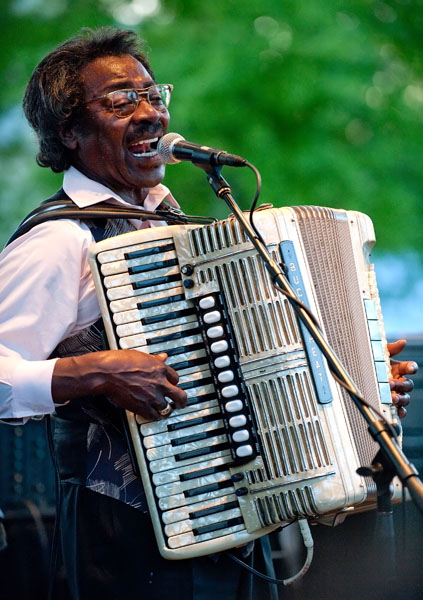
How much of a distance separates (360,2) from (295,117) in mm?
980

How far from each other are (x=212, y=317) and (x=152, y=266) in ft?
0.64

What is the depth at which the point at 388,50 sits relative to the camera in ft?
21.2

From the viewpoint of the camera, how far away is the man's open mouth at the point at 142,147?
8.26 ft

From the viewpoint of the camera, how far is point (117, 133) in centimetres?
250

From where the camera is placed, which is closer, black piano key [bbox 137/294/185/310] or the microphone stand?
Result: the microphone stand

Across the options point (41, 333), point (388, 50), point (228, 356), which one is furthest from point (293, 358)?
point (388, 50)

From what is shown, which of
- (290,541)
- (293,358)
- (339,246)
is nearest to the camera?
(293,358)

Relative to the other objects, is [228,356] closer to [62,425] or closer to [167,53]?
[62,425]

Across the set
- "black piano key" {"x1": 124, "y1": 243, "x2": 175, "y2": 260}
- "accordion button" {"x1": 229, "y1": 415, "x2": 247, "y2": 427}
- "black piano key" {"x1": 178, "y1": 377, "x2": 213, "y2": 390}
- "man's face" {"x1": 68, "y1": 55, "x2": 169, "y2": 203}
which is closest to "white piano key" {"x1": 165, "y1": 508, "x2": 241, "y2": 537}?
"accordion button" {"x1": 229, "y1": 415, "x2": 247, "y2": 427}

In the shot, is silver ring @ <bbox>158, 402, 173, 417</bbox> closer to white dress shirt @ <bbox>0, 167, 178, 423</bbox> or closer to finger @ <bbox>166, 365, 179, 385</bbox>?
finger @ <bbox>166, 365, 179, 385</bbox>

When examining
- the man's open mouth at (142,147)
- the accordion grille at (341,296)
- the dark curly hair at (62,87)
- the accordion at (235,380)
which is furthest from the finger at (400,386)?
the dark curly hair at (62,87)

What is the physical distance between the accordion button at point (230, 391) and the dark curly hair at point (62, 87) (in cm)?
89

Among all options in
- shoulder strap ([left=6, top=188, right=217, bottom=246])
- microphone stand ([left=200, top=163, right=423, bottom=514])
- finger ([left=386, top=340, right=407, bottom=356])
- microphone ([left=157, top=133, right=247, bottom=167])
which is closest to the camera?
microphone stand ([left=200, top=163, right=423, bottom=514])

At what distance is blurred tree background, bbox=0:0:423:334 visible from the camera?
6.16 meters
